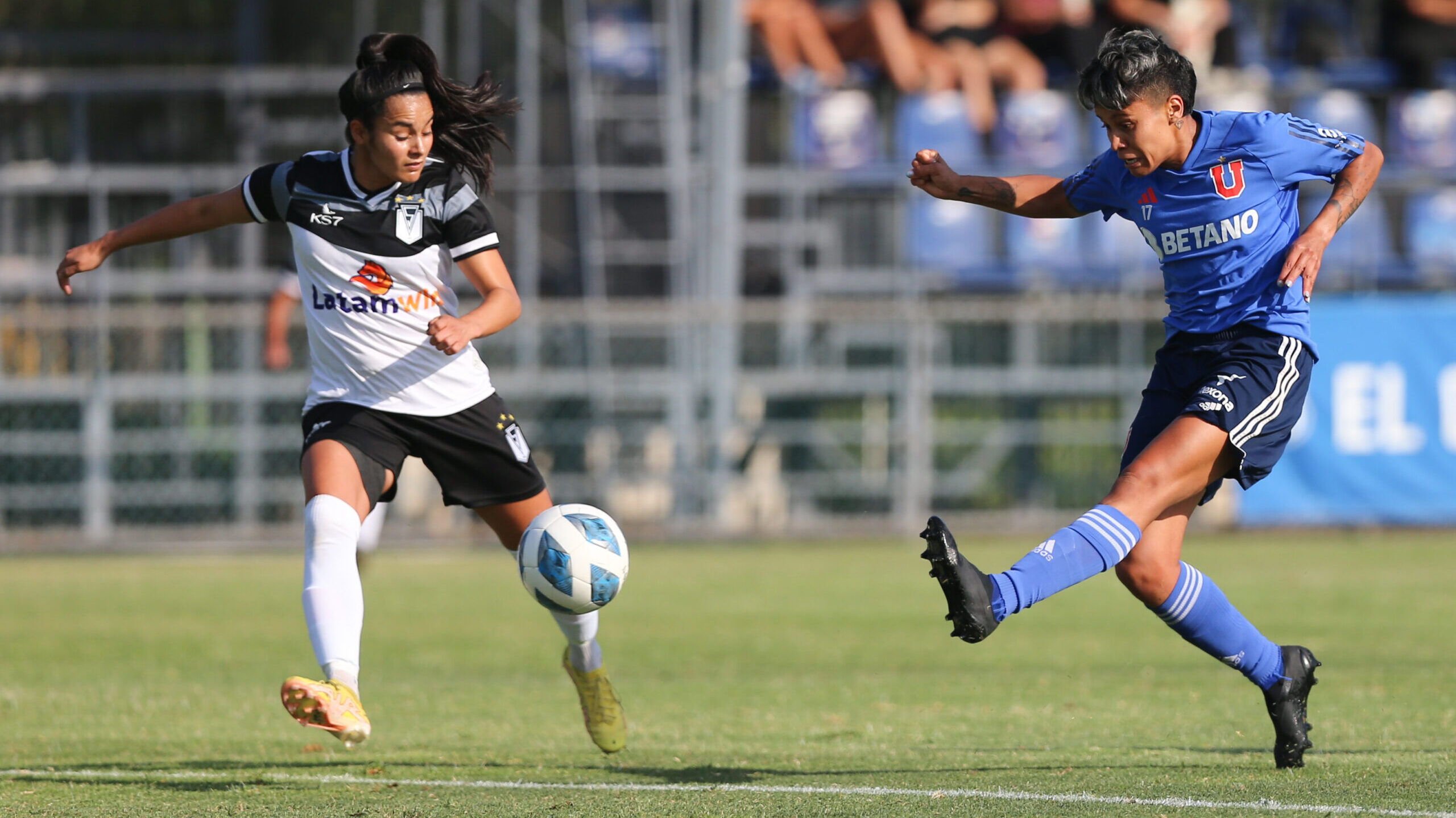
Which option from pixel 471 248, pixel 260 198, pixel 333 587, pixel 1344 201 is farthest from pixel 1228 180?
pixel 260 198

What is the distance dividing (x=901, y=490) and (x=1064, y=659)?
7596 millimetres

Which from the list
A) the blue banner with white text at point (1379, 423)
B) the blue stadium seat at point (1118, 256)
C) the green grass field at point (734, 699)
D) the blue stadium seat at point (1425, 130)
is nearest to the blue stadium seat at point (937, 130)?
the blue stadium seat at point (1118, 256)

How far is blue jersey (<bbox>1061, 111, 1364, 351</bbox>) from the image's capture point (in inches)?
206

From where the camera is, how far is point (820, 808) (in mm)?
4703

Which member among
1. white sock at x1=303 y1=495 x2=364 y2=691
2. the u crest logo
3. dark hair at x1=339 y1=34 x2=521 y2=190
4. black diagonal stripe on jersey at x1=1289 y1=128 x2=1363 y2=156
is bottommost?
white sock at x1=303 y1=495 x2=364 y2=691

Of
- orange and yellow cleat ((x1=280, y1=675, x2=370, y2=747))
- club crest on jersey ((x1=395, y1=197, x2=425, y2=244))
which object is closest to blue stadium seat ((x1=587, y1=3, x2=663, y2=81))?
club crest on jersey ((x1=395, y1=197, x2=425, y2=244))

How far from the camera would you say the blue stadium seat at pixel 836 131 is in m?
19.7

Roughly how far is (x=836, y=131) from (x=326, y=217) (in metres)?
14.5

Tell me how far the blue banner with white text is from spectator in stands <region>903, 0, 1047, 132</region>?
5.77 meters

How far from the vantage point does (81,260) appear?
226 inches

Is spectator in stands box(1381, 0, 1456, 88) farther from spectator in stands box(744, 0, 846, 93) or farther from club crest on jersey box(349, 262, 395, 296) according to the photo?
club crest on jersey box(349, 262, 395, 296)

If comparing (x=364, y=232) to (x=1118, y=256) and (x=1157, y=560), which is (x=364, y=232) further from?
(x=1118, y=256)

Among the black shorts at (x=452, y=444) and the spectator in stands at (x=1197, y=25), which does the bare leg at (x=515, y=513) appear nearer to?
the black shorts at (x=452, y=444)

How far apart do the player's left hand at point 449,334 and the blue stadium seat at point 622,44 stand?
1441 centimetres
